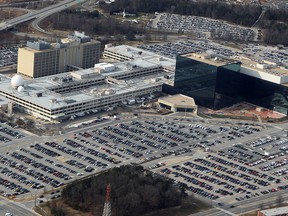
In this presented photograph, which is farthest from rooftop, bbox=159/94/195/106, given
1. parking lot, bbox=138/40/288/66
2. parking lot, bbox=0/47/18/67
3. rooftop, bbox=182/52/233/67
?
parking lot, bbox=0/47/18/67

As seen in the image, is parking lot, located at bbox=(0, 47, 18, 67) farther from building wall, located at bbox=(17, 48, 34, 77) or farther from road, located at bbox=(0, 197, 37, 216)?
road, located at bbox=(0, 197, 37, 216)

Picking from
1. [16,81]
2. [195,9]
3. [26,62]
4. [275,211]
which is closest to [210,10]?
[195,9]

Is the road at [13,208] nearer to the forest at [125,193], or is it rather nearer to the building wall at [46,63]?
the forest at [125,193]

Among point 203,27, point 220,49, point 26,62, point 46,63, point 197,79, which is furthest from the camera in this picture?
point 203,27

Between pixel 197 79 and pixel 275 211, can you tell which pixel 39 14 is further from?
pixel 275 211

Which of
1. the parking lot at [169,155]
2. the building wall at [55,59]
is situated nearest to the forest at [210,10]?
the building wall at [55,59]
